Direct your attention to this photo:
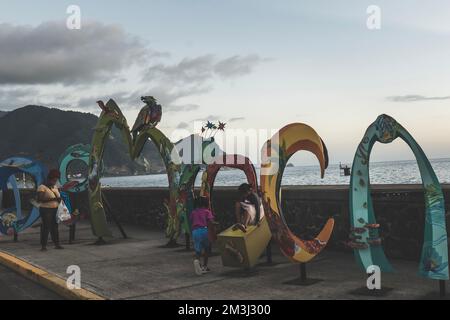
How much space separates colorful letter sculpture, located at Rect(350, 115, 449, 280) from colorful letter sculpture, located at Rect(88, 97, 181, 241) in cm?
533

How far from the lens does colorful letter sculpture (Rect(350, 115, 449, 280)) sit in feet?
20.2

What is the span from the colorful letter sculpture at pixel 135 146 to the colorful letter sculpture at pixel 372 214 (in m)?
5.33

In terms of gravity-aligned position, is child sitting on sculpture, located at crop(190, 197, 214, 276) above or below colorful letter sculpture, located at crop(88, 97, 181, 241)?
below

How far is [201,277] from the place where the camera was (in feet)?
25.7

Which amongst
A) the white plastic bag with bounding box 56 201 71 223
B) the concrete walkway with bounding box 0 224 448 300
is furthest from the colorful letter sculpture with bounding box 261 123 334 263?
the white plastic bag with bounding box 56 201 71 223

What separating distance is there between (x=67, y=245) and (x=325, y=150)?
312 inches

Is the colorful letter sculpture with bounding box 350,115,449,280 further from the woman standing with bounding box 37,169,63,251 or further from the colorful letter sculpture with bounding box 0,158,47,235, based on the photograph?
the colorful letter sculpture with bounding box 0,158,47,235

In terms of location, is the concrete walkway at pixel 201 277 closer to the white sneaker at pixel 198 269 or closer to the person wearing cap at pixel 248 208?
the white sneaker at pixel 198 269

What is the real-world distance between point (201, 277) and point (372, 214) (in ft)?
9.61

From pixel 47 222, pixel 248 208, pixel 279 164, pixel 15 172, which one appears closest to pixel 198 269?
pixel 248 208

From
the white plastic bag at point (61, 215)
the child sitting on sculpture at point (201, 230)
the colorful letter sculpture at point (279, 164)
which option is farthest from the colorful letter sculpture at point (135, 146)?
the colorful letter sculpture at point (279, 164)

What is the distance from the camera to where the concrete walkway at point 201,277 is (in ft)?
21.6

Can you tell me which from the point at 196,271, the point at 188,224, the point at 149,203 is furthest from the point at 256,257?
the point at 149,203

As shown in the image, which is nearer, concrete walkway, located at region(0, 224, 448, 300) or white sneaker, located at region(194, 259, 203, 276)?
concrete walkway, located at region(0, 224, 448, 300)
